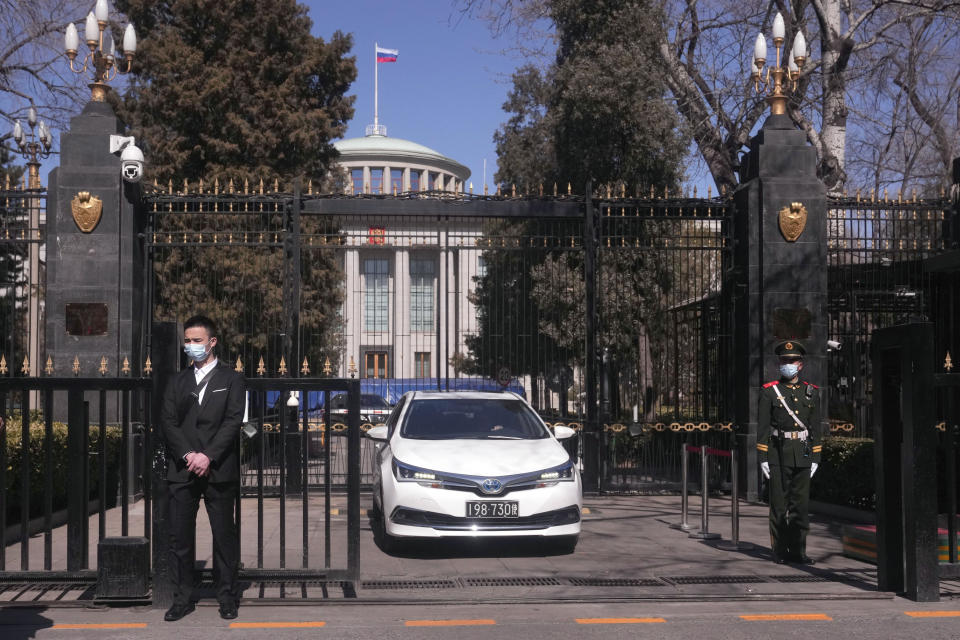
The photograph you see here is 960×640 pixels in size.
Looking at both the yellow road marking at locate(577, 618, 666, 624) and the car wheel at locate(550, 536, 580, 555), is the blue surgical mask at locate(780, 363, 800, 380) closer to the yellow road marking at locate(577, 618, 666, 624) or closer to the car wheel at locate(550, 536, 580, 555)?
the car wheel at locate(550, 536, 580, 555)

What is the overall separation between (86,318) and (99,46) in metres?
3.53

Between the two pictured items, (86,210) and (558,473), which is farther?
(86,210)

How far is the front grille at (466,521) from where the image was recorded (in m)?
8.91

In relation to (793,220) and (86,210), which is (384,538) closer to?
(86,210)

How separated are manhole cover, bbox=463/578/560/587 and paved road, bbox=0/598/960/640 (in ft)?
2.40

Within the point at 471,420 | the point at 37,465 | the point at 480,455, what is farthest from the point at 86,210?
the point at 480,455

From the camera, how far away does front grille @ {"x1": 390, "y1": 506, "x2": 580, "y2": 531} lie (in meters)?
8.91

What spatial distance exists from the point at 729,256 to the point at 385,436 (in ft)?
22.4

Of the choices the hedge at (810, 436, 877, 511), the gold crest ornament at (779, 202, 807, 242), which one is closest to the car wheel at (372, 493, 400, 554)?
the hedge at (810, 436, 877, 511)

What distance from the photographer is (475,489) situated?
29.4ft

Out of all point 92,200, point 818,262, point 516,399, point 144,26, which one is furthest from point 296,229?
point 144,26

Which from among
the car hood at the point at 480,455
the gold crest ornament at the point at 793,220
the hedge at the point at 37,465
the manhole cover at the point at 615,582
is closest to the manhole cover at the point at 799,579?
the manhole cover at the point at 615,582

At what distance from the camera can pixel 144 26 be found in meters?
26.8

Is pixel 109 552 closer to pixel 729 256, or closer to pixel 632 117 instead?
pixel 729 256
